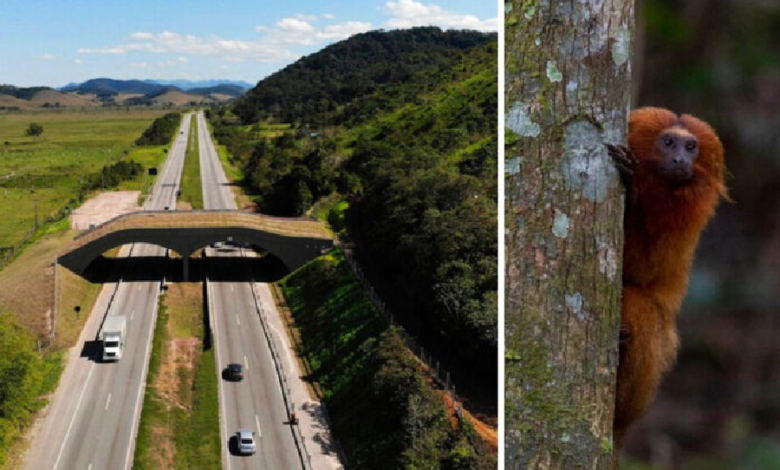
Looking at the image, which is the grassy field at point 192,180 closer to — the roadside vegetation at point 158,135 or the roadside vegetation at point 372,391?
the roadside vegetation at point 158,135

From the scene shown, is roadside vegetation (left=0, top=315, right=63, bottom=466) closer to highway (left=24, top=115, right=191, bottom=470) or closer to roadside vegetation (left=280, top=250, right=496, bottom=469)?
highway (left=24, top=115, right=191, bottom=470)

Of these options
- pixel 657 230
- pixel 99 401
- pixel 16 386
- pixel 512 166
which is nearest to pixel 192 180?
pixel 99 401

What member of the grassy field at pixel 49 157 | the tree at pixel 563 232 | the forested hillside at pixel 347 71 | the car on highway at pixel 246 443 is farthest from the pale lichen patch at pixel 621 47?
the forested hillside at pixel 347 71

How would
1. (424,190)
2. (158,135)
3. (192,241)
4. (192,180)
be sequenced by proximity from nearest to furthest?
(424,190) → (192,241) → (192,180) → (158,135)

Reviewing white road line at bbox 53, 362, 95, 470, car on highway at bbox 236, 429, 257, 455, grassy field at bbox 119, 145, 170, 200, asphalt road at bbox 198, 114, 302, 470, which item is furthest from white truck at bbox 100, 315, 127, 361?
grassy field at bbox 119, 145, 170, 200

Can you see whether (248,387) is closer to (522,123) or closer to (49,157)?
(522,123)

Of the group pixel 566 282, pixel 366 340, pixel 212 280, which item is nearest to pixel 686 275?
pixel 566 282

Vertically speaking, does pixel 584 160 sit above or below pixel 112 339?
above
